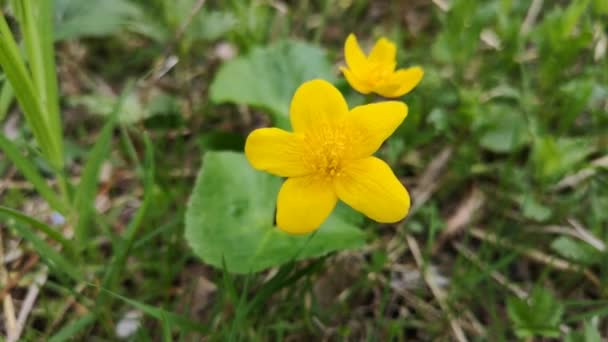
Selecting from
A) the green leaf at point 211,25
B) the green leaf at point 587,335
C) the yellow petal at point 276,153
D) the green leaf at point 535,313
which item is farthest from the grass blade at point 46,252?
the green leaf at point 587,335

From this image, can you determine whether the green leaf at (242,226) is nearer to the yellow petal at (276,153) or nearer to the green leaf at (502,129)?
the yellow petal at (276,153)

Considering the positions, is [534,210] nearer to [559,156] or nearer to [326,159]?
[559,156]

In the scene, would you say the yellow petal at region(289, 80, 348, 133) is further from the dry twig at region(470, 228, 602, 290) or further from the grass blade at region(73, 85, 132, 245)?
the dry twig at region(470, 228, 602, 290)

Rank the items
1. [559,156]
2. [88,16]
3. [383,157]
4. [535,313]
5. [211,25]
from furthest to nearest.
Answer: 1. [211,25]
2. [88,16]
3. [383,157]
4. [559,156]
5. [535,313]

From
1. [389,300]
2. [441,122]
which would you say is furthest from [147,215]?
[441,122]

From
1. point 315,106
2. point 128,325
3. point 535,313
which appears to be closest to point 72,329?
point 128,325

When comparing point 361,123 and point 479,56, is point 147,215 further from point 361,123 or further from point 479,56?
point 479,56
